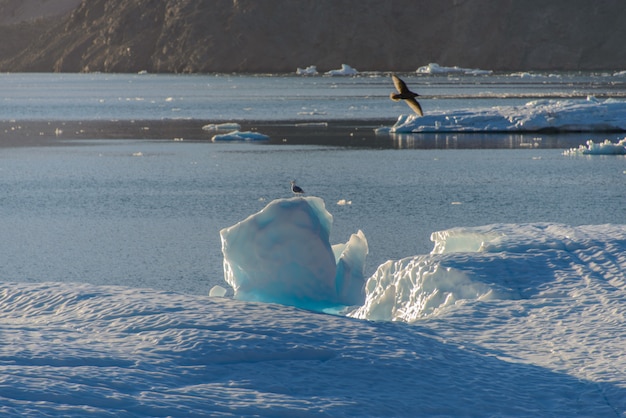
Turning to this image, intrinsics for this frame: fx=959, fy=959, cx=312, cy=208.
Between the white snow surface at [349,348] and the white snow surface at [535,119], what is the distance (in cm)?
2920

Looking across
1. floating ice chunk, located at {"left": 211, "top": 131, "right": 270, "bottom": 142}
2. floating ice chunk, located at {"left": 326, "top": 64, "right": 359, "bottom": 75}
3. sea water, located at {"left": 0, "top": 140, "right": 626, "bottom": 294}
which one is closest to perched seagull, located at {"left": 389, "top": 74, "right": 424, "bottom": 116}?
sea water, located at {"left": 0, "top": 140, "right": 626, "bottom": 294}

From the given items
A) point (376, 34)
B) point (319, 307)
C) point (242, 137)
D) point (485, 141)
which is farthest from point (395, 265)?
point (376, 34)

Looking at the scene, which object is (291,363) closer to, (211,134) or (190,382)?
(190,382)

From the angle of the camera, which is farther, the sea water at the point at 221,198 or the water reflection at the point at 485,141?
the water reflection at the point at 485,141

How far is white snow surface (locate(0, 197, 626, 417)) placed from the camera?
639 centimetres

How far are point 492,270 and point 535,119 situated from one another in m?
30.8

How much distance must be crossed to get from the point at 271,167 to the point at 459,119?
13059 millimetres

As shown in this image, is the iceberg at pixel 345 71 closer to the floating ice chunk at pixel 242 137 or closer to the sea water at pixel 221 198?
the floating ice chunk at pixel 242 137

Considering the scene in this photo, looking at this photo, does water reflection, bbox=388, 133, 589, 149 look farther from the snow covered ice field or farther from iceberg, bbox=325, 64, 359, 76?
iceberg, bbox=325, 64, 359, 76

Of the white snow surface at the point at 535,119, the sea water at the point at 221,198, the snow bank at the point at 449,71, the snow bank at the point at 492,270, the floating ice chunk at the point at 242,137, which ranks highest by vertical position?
the snow bank at the point at 449,71

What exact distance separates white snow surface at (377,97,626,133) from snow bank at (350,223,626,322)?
28241mm

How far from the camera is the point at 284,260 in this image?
1116 centimetres

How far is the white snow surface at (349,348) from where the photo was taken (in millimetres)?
6391

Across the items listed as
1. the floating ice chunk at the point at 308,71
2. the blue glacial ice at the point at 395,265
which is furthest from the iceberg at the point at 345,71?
the blue glacial ice at the point at 395,265
